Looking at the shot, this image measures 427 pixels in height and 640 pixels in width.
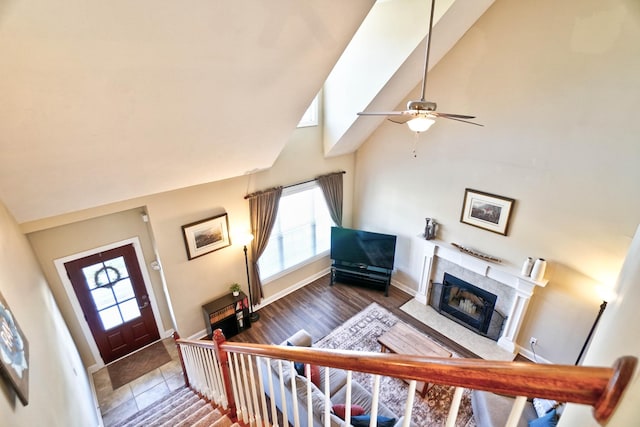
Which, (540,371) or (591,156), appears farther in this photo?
(591,156)

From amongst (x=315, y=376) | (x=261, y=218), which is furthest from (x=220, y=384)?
(x=261, y=218)

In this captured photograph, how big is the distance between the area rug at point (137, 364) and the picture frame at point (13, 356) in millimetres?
3338

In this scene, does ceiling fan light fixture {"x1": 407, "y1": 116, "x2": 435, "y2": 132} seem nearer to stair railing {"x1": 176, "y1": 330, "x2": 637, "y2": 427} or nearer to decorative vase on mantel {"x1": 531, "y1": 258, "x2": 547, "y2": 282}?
stair railing {"x1": 176, "y1": 330, "x2": 637, "y2": 427}

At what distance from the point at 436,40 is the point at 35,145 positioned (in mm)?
4224

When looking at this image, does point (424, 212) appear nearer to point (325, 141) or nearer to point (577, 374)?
point (325, 141)

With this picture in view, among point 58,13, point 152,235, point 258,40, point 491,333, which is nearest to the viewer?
point 58,13

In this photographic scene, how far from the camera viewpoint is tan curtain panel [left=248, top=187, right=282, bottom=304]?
16.8 feet

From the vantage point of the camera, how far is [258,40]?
237cm

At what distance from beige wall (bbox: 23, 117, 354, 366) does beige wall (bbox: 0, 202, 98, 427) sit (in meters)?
0.58

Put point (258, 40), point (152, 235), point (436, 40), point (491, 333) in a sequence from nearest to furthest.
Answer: point (258, 40)
point (436, 40)
point (152, 235)
point (491, 333)

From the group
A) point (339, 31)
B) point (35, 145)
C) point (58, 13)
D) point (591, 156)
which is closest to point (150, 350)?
point (35, 145)

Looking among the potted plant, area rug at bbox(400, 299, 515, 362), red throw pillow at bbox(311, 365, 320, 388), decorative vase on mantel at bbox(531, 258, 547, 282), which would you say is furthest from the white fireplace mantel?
the potted plant

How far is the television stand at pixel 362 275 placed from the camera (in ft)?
19.8

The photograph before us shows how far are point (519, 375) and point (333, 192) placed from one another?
549 cm
